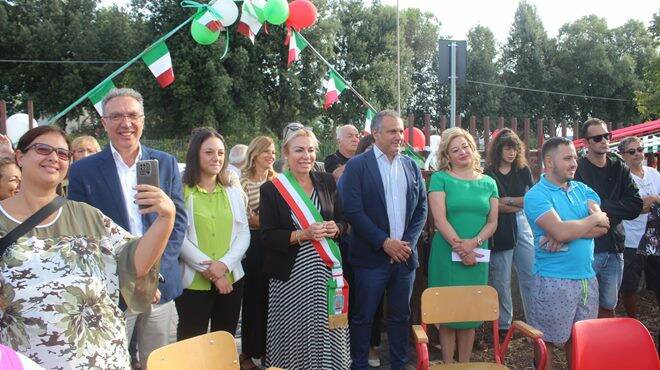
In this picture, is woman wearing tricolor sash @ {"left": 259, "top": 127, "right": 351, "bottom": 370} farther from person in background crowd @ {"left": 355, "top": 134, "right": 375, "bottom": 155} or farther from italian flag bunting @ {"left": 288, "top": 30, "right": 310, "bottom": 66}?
italian flag bunting @ {"left": 288, "top": 30, "right": 310, "bottom": 66}

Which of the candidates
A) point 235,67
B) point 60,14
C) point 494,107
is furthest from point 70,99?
point 494,107

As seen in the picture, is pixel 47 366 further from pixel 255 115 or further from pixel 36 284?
pixel 255 115

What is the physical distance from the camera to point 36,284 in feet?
6.43

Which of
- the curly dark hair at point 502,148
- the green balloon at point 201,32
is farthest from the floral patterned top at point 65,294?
the green balloon at point 201,32

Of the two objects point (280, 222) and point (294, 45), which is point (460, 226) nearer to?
point (280, 222)

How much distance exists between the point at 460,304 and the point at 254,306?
65.8 inches

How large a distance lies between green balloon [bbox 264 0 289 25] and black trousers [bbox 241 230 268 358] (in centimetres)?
454

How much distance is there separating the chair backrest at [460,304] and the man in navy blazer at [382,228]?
20.6 inches

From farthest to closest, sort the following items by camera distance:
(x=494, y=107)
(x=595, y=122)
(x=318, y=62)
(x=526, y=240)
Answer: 1. (x=494, y=107)
2. (x=318, y=62)
3. (x=526, y=240)
4. (x=595, y=122)

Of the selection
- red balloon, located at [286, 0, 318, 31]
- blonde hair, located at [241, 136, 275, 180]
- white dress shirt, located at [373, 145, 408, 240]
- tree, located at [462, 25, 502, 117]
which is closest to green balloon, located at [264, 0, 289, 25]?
red balloon, located at [286, 0, 318, 31]

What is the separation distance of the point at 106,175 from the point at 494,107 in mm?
39367

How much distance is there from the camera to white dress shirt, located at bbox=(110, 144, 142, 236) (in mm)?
2869

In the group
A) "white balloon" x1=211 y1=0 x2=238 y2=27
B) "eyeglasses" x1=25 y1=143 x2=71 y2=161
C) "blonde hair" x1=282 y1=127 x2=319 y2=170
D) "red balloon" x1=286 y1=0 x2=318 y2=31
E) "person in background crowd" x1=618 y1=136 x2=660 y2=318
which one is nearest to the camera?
"eyeglasses" x1=25 y1=143 x2=71 y2=161

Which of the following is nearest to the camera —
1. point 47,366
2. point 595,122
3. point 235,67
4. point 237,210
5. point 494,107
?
point 47,366
